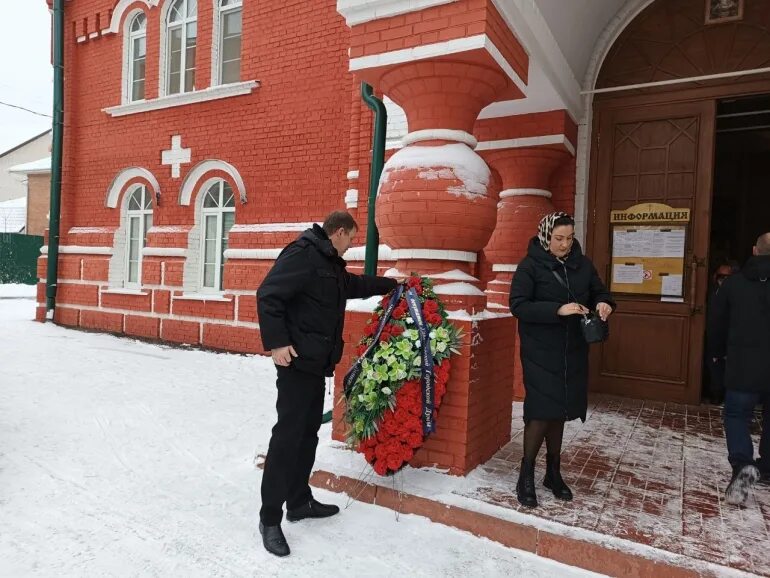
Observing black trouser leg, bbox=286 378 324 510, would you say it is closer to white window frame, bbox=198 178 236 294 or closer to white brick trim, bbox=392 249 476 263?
white brick trim, bbox=392 249 476 263

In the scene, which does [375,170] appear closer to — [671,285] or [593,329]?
[593,329]

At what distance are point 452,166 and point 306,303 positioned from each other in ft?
4.52

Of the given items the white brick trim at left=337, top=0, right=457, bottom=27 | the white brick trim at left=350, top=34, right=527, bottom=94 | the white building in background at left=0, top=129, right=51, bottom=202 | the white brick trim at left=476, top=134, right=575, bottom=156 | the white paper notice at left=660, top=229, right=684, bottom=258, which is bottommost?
the white paper notice at left=660, top=229, right=684, bottom=258

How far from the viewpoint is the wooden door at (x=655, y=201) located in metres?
5.35

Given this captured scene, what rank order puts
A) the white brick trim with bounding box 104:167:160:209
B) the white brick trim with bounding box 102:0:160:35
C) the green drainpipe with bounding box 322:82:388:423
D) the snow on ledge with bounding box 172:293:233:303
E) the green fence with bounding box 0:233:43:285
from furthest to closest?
the green fence with bounding box 0:233:43:285 → the white brick trim with bounding box 102:0:160:35 → the white brick trim with bounding box 104:167:160:209 → the snow on ledge with bounding box 172:293:233:303 → the green drainpipe with bounding box 322:82:388:423

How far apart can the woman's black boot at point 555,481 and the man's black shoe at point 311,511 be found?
1.29 metres

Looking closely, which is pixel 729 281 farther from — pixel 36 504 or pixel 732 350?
pixel 36 504

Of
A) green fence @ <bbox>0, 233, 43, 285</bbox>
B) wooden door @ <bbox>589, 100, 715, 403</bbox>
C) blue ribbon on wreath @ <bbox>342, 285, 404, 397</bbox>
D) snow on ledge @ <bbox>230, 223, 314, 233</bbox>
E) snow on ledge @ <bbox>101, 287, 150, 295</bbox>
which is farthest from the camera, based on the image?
green fence @ <bbox>0, 233, 43, 285</bbox>

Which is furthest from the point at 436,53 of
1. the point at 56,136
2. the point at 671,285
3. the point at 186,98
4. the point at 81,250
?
the point at 56,136

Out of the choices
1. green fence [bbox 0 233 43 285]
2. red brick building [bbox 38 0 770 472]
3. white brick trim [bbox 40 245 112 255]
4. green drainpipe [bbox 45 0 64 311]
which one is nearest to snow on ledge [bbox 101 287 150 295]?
red brick building [bbox 38 0 770 472]

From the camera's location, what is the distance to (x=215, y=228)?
9.23 meters

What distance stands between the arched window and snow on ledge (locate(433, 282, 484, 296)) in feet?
24.8

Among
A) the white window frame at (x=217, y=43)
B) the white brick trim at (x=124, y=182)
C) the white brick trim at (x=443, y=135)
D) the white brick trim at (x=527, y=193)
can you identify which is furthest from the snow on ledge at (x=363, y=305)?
the white brick trim at (x=124, y=182)

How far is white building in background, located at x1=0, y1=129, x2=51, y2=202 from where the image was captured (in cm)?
3369
